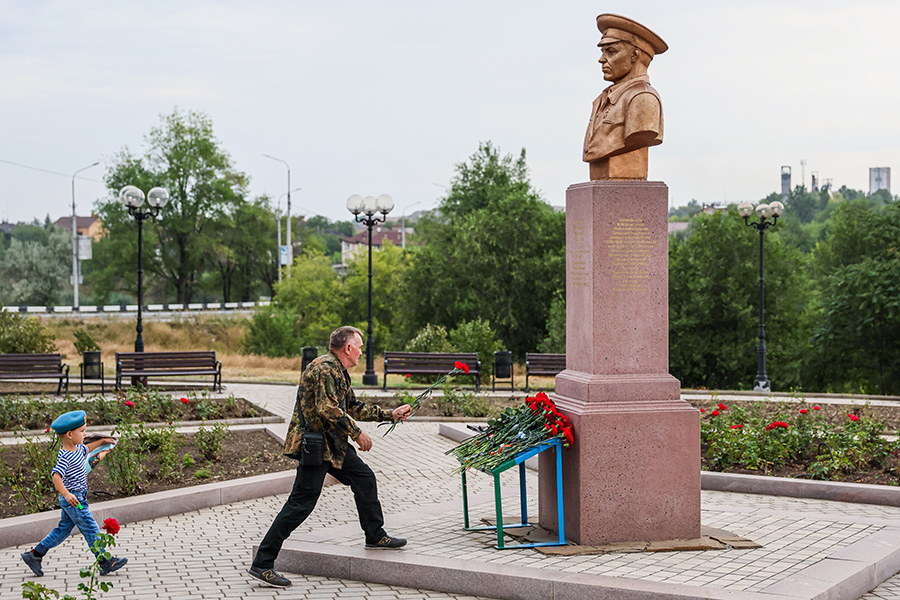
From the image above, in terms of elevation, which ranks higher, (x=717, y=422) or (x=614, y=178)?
(x=614, y=178)

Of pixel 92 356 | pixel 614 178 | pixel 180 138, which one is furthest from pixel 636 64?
pixel 180 138

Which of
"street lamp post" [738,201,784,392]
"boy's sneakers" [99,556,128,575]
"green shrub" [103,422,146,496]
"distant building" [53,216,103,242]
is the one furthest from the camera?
"distant building" [53,216,103,242]

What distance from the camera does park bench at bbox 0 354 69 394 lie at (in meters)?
18.4

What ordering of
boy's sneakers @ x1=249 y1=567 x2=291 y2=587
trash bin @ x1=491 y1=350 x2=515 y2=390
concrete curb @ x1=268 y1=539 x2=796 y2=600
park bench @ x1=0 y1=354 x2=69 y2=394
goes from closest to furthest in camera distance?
concrete curb @ x1=268 y1=539 x2=796 y2=600
boy's sneakers @ x1=249 y1=567 x2=291 y2=587
park bench @ x1=0 y1=354 x2=69 y2=394
trash bin @ x1=491 y1=350 x2=515 y2=390

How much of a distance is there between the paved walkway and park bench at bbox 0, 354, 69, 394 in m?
10.7

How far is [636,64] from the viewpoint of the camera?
7238mm

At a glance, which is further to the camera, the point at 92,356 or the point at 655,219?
the point at 92,356

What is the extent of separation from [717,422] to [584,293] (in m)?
4.38

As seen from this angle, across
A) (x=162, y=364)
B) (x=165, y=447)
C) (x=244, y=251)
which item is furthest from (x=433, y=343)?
(x=244, y=251)

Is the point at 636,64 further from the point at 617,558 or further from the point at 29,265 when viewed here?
the point at 29,265

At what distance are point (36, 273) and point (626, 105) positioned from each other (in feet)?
227

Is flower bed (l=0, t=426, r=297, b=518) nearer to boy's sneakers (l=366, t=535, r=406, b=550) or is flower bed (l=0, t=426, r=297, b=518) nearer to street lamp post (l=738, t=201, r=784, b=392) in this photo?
boy's sneakers (l=366, t=535, r=406, b=550)

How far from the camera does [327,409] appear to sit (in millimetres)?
6305

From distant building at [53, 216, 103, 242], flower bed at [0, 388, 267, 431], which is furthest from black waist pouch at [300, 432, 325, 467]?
distant building at [53, 216, 103, 242]
